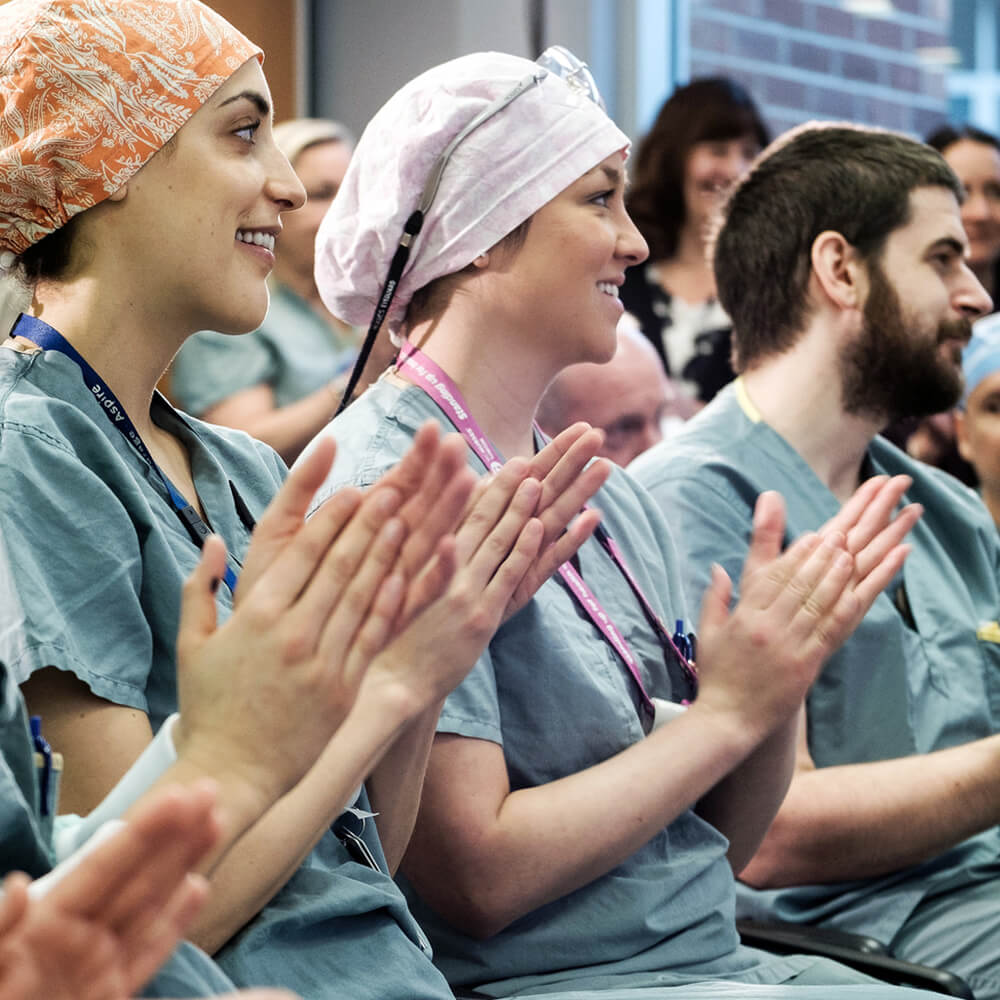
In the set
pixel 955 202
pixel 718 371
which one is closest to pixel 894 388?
pixel 955 202

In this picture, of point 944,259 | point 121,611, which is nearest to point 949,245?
point 944,259

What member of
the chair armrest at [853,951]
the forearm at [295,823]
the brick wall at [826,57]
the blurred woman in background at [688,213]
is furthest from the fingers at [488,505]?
the brick wall at [826,57]

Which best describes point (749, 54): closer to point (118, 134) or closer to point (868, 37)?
point (868, 37)

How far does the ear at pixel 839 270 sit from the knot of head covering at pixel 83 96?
1.30 m

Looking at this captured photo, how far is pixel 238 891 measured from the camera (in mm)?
1317

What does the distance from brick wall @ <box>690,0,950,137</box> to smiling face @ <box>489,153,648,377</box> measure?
9.91 ft

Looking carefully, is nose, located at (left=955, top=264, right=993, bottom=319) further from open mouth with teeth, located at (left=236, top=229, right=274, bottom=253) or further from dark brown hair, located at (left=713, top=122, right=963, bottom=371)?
open mouth with teeth, located at (left=236, top=229, right=274, bottom=253)

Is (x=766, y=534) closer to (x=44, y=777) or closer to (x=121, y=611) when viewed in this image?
(x=121, y=611)

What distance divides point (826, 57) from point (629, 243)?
3.36m

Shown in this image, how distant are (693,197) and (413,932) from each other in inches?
104

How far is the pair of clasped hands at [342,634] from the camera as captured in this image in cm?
87

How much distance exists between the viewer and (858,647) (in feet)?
7.75

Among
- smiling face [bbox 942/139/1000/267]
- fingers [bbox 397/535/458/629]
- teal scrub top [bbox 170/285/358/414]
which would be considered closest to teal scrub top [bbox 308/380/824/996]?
fingers [bbox 397/535/458/629]

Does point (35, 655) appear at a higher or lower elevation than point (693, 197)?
higher
